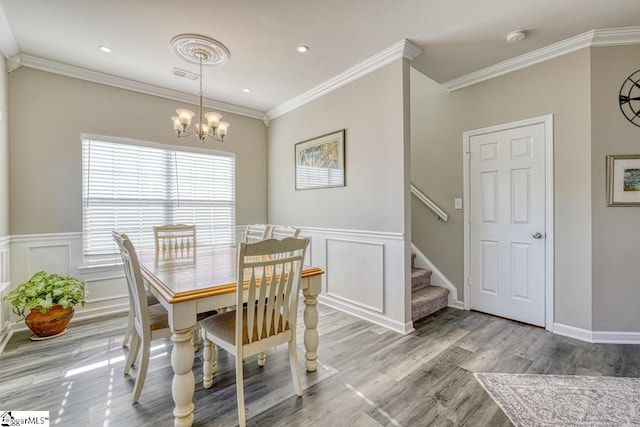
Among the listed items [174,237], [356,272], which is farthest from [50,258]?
[356,272]

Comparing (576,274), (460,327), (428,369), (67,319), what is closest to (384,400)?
(428,369)

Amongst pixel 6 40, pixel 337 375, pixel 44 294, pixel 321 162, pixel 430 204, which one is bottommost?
pixel 337 375

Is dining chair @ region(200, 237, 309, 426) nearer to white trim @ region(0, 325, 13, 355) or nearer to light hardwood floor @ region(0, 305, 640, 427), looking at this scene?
light hardwood floor @ region(0, 305, 640, 427)

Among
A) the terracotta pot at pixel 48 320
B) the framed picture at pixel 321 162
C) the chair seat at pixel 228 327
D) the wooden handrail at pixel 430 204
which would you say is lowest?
the terracotta pot at pixel 48 320

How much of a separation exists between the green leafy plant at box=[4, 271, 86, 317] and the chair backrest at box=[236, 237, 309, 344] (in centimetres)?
209

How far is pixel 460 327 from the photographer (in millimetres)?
2895

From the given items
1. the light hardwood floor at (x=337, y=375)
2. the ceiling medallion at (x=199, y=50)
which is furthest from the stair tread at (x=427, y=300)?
the ceiling medallion at (x=199, y=50)

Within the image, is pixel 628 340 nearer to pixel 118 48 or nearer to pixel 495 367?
pixel 495 367

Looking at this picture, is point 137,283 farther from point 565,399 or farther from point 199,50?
point 565,399

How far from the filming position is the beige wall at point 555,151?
8.54 ft

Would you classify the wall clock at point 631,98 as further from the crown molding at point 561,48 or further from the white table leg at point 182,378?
the white table leg at point 182,378

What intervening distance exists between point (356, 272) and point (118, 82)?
3528 millimetres

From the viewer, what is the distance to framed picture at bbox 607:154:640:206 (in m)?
2.49

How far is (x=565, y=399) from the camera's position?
70.7 inches
